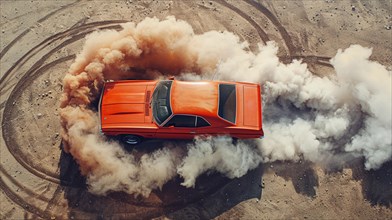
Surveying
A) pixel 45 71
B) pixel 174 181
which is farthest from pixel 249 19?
pixel 45 71

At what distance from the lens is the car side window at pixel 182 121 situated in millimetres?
8898

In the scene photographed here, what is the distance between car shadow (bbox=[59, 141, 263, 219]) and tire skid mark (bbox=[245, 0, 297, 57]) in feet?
15.5

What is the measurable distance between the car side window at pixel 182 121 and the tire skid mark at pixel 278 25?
4876mm

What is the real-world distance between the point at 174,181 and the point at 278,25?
6894mm

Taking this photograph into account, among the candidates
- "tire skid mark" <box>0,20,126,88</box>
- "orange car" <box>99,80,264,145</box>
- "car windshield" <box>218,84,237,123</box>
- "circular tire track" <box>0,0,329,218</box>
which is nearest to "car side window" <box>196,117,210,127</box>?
"orange car" <box>99,80,264,145</box>

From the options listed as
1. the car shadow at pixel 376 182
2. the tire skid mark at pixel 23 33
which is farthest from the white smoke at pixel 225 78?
the tire skid mark at pixel 23 33

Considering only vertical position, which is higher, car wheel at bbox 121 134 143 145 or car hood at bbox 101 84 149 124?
car hood at bbox 101 84 149 124

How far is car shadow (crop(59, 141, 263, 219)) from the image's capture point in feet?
29.3

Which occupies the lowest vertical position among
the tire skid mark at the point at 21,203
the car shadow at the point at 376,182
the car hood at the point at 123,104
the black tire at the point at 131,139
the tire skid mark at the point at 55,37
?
the tire skid mark at the point at 21,203

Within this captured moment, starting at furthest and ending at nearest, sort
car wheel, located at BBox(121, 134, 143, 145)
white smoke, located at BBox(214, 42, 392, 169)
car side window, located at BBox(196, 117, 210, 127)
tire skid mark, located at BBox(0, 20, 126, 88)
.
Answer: tire skid mark, located at BBox(0, 20, 126, 88) < white smoke, located at BBox(214, 42, 392, 169) < car wheel, located at BBox(121, 134, 143, 145) < car side window, located at BBox(196, 117, 210, 127)

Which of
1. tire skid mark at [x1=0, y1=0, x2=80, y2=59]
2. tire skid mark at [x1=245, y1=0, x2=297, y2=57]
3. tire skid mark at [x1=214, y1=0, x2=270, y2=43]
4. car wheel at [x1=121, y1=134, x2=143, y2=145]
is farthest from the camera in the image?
tire skid mark at [x1=214, y1=0, x2=270, y2=43]

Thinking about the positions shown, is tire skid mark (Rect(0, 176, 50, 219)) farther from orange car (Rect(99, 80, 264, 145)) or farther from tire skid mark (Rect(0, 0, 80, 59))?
tire skid mark (Rect(0, 0, 80, 59))

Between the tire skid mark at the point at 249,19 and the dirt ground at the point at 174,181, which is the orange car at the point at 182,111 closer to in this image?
the dirt ground at the point at 174,181

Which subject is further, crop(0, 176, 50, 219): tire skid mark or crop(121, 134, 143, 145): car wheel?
crop(121, 134, 143, 145): car wheel
